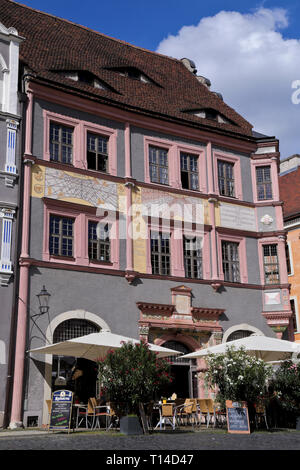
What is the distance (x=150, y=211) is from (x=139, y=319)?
13.3 feet

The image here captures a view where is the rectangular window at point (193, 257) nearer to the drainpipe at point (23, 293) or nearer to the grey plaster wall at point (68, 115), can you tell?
the grey plaster wall at point (68, 115)

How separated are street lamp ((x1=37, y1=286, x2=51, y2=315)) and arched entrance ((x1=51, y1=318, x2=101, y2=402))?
0.80 metres

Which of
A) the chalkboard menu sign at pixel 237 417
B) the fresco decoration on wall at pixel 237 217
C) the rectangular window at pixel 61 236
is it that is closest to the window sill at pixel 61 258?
the rectangular window at pixel 61 236

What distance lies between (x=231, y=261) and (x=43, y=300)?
833 cm

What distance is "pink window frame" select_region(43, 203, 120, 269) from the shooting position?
1998 cm

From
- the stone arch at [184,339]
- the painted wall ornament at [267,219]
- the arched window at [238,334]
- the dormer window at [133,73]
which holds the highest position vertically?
the dormer window at [133,73]

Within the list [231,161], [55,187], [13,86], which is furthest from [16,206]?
[231,161]

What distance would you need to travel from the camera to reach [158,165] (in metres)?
23.6

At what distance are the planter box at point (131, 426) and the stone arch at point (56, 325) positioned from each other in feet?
15.3

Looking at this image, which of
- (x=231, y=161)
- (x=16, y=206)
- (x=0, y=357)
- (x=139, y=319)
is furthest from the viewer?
(x=231, y=161)

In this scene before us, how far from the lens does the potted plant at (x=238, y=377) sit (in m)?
15.1

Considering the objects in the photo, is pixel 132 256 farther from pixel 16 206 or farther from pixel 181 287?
pixel 16 206

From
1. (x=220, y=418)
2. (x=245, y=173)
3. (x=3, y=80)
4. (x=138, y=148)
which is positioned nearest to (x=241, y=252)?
(x=245, y=173)

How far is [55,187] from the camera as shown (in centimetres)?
2062
